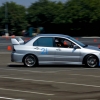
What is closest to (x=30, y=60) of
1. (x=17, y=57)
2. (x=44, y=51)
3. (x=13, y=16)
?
(x=17, y=57)

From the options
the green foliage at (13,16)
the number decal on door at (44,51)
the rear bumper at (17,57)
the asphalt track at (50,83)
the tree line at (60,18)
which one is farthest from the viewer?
the green foliage at (13,16)

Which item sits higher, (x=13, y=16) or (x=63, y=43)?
(x=13, y=16)

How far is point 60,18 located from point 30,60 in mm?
52228

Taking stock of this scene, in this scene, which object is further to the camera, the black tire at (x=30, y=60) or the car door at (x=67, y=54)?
the black tire at (x=30, y=60)

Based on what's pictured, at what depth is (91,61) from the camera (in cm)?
1942

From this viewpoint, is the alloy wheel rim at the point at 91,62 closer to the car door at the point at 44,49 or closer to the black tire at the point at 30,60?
the car door at the point at 44,49

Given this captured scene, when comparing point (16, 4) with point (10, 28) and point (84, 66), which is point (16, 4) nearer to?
point (10, 28)

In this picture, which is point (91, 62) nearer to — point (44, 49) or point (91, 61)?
point (91, 61)

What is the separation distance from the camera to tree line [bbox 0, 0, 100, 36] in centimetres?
7012

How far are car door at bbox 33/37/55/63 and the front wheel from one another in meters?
0.22

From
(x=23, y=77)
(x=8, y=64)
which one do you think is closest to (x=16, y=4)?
(x=8, y=64)

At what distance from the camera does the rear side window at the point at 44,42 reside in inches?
779

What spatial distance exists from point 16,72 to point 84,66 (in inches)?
145

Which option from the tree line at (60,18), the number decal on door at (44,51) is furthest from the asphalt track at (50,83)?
the tree line at (60,18)
